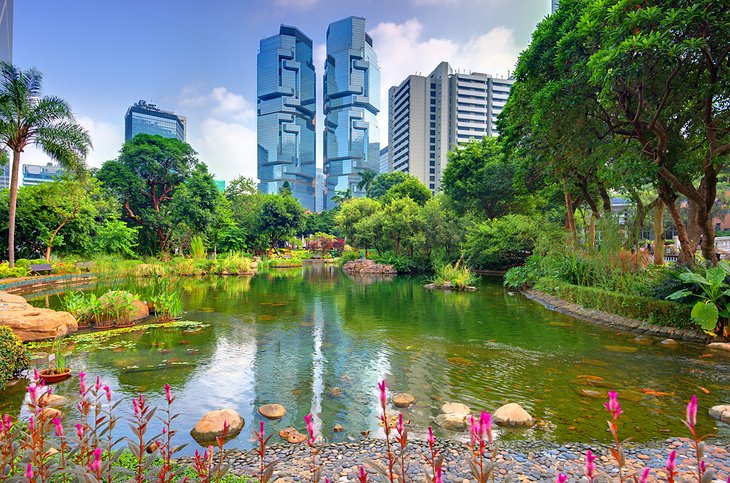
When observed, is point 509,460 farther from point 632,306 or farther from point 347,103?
point 347,103

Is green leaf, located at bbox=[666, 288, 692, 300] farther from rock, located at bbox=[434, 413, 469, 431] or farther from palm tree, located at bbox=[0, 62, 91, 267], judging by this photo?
palm tree, located at bbox=[0, 62, 91, 267]

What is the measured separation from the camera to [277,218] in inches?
1501

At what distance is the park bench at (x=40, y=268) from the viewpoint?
18.9m

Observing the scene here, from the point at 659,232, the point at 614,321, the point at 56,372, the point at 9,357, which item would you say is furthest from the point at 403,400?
the point at 659,232

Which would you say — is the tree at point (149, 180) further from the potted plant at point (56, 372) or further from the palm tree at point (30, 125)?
the potted plant at point (56, 372)

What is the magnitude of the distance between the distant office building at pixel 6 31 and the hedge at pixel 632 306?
3919 inches

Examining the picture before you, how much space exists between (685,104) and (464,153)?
697 inches

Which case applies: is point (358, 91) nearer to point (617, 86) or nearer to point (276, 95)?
point (276, 95)

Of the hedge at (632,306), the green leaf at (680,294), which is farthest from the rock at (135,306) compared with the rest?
the green leaf at (680,294)

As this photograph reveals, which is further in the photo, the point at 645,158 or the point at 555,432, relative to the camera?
the point at 645,158

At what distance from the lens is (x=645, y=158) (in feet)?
32.8

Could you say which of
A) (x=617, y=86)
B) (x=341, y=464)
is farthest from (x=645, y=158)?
(x=341, y=464)

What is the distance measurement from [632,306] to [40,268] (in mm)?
24098

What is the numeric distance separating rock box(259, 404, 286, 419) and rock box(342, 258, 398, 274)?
2340cm
